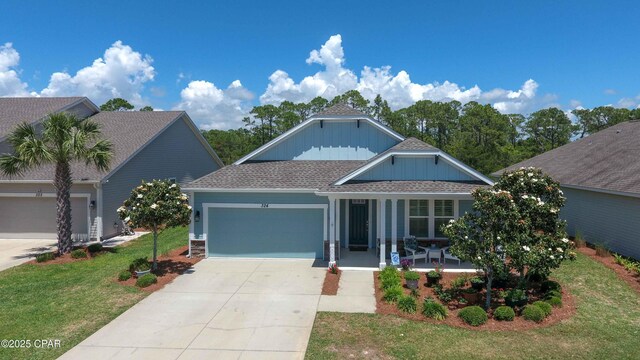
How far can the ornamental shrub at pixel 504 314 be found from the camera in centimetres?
937

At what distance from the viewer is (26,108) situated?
2466 cm

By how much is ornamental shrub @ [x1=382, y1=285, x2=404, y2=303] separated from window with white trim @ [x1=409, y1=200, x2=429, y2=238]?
15.2 ft

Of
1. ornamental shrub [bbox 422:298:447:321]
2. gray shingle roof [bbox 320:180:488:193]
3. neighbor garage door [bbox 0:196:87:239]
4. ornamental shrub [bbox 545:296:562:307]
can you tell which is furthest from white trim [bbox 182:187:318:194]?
neighbor garage door [bbox 0:196:87:239]

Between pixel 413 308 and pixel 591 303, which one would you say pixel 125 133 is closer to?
pixel 413 308

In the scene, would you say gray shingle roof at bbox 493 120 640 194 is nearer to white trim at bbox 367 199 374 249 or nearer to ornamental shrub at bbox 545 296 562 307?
ornamental shrub at bbox 545 296 562 307

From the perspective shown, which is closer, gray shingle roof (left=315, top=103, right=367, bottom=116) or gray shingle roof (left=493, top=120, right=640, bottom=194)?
gray shingle roof (left=493, top=120, right=640, bottom=194)

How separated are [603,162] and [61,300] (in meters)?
22.5

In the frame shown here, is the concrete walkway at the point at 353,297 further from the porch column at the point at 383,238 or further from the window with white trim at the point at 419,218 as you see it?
the window with white trim at the point at 419,218

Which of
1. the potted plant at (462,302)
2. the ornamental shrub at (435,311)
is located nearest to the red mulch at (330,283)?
the ornamental shrub at (435,311)

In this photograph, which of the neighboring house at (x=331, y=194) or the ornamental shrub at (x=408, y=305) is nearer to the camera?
the ornamental shrub at (x=408, y=305)

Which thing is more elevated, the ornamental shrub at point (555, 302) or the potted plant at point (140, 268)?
the potted plant at point (140, 268)

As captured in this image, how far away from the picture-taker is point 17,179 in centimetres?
1945

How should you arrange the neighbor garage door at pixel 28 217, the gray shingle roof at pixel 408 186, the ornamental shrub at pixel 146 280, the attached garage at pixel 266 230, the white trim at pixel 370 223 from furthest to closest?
the neighbor garage door at pixel 28 217
the white trim at pixel 370 223
the attached garage at pixel 266 230
the gray shingle roof at pixel 408 186
the ornamental shrub at pixel 146 280

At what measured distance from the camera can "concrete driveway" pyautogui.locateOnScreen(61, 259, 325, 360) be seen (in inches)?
315
